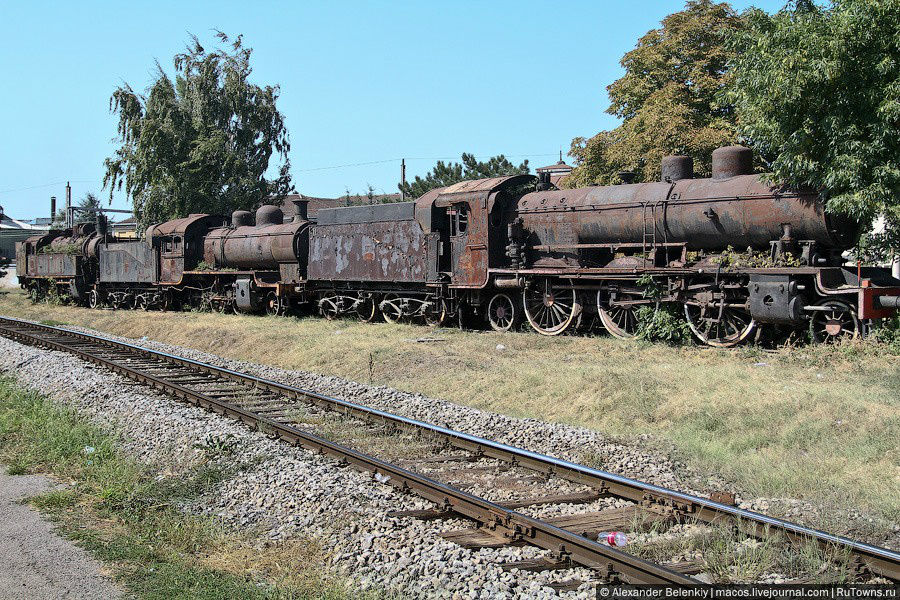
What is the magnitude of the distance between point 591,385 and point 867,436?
3881 mm

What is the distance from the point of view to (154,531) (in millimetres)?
6254

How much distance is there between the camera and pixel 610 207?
15.7m

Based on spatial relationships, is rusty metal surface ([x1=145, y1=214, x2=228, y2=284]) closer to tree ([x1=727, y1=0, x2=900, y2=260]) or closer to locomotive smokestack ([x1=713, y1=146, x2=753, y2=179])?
locomotive smokestack ([x1=713, y1=146, x2=753, y2=179])

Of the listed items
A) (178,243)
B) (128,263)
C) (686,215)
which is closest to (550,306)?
(686,215)

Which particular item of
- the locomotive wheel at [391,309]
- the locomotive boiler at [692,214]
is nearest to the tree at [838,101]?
the locomotive boiler at [692,214]

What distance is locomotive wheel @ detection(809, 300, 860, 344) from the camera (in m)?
12.5

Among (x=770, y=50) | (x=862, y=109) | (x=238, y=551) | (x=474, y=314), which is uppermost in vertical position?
(x=770, y=50)

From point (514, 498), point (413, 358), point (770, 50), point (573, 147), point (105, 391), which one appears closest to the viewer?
point (514, 498)

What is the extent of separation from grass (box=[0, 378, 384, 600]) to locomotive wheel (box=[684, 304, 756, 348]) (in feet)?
30.9

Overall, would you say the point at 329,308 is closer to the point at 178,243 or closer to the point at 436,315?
the point at 436,315

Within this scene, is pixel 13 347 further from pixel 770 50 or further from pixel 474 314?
pixel 770 50

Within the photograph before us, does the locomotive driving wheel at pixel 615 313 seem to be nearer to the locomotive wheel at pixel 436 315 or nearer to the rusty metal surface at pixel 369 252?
the locomotive wheel at pixel 436 315

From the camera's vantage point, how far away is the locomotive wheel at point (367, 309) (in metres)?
21.4

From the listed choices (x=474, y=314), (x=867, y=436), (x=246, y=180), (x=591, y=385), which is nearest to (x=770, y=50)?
(x=591, y=385)
